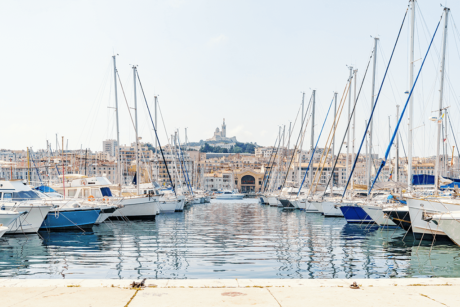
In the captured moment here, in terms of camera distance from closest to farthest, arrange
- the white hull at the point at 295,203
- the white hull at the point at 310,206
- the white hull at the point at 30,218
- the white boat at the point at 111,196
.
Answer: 1. the white hull at the point at 30,218
2. the white boat at the point at 111,196
3. the white hull at the point at 310,206
4. the white hull at the point at 295,203

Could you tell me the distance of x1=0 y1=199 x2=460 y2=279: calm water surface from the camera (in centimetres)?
1264

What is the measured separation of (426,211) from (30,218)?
61.1ft

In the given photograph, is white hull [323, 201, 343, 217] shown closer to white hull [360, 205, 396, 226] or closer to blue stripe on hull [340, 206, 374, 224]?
blue stripe on hull [340, 206, 374, 224]

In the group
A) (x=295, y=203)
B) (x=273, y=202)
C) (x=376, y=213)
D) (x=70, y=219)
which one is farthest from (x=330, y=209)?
(x=273, y=202)

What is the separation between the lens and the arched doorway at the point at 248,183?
531 ft

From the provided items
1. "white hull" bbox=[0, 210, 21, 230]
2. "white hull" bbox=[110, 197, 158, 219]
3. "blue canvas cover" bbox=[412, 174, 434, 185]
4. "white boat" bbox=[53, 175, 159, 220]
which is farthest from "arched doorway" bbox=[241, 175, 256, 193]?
"white hull" bbox=[0, 210, 21, 230]

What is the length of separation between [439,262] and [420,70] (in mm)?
13225

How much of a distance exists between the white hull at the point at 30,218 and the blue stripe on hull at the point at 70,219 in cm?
117

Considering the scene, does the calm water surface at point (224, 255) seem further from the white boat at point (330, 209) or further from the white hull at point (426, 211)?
the white boat at point (330, 209)

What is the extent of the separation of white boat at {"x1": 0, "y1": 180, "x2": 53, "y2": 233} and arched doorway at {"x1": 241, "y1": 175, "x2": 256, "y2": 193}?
140 meters

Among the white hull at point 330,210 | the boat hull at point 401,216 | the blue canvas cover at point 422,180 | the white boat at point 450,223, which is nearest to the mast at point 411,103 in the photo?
the boat hull at point 401,216
